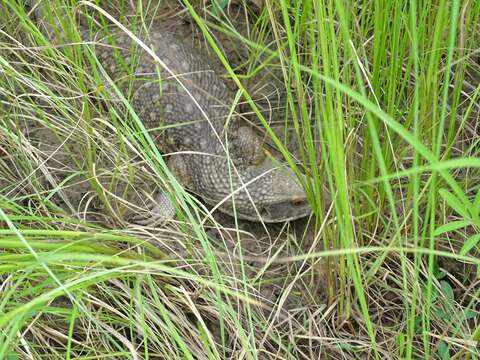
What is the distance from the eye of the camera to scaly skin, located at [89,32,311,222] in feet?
9.96

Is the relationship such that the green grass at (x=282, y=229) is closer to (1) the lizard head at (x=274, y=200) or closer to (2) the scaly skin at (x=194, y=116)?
(1) the lizard head at (x=274, y=200)

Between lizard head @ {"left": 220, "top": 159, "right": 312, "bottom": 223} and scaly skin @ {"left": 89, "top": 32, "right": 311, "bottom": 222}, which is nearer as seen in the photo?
lizard head @ {"left": 220, "top": 159, "right": 312, "bottom": 223}

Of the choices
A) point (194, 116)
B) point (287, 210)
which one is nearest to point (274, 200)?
point (287, 210)

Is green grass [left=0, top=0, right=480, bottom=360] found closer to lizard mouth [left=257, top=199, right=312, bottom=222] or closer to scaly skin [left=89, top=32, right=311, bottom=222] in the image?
lizard mouth [left=257, top=199, right=312, bottom=222]

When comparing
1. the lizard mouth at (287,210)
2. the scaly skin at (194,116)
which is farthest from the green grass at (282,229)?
the scaly skin at (194,116)

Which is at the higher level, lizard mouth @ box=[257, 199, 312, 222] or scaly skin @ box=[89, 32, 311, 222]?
scaly skin @ box=[89, 32, 311, 222]

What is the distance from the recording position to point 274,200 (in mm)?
2895

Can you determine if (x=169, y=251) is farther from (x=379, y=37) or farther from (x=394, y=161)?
(x=379, y=37)

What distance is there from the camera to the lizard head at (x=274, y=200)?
2.86 m

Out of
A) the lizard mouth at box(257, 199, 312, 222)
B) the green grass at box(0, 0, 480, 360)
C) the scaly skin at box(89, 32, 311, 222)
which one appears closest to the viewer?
the green grass at box(0, 0, 480, 360)

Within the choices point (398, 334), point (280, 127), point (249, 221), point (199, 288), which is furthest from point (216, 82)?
point (398, 334)

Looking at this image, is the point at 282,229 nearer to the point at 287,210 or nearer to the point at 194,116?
the point at 287,210

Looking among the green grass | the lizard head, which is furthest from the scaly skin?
the green grass

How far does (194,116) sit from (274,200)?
58 cm
